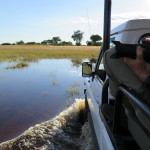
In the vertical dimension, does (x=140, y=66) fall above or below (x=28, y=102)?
above

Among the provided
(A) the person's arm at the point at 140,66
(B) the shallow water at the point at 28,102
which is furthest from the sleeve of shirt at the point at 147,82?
(B) the shallow water at the point at 28,102

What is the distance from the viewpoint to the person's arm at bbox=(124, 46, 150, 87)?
1581mm

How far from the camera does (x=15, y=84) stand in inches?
432

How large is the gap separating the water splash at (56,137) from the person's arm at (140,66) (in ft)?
7.70

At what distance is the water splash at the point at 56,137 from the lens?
432 cm

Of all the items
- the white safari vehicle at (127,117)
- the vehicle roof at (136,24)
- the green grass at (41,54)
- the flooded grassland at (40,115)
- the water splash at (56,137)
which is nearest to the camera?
the white safari vehicle at (127,117)

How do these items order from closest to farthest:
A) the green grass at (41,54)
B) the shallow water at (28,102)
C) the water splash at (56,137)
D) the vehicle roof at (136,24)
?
the vehicle roof at (136,24), the water splash at (56,137), the shallow water at (28,102), the green grass at (41,54)

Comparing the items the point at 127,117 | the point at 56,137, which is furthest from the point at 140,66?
the point at 56,137

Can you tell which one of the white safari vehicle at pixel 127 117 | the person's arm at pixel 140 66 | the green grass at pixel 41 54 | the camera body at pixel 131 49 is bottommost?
the green grass at pixel 41 54

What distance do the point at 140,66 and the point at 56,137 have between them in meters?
3.44

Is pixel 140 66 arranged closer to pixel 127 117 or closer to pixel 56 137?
pixel 127 117

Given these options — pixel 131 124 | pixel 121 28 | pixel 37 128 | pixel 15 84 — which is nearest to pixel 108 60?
pixel 131 124

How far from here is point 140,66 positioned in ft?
5.41

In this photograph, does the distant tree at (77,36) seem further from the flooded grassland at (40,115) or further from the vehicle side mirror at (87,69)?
the vehicle side mirror at (87,69)
